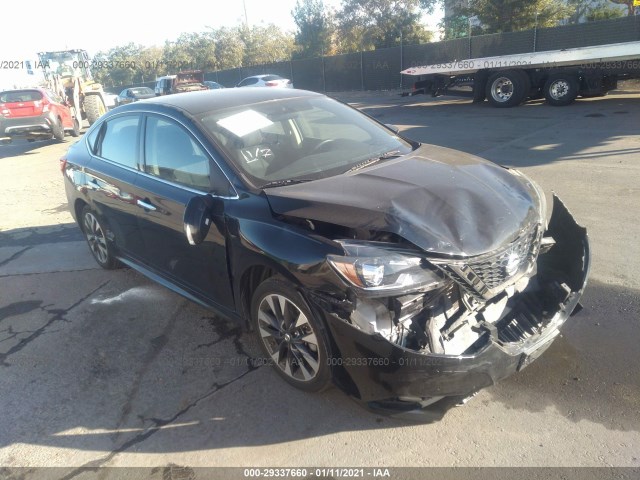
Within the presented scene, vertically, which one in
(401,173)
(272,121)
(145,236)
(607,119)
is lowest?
(607,119)

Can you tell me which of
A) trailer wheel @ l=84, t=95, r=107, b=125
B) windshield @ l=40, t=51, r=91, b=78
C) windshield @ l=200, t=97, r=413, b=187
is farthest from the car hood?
windshield @ l=40, t=51, r=91, b=78

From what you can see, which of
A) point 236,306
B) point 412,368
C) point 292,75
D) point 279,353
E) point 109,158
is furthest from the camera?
point 292,75

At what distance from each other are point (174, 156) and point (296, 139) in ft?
3.03

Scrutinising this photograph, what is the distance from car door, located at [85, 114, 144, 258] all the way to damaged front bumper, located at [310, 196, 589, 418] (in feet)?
7.72

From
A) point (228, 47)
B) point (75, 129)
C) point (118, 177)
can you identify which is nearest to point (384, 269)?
point (118, 177)

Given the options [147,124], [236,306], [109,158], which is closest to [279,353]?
[236,306]

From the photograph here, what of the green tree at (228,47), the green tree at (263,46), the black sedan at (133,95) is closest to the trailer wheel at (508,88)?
the black sedan at (133,95)

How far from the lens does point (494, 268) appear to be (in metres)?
2.75

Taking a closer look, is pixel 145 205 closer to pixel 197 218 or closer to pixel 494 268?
pixel 197 218

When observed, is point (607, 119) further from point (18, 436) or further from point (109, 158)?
point (18, 436)

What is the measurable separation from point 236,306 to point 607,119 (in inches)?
455

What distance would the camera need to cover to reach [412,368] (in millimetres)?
2539

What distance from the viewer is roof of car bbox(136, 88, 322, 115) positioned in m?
3.96

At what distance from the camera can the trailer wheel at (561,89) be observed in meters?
14.3
